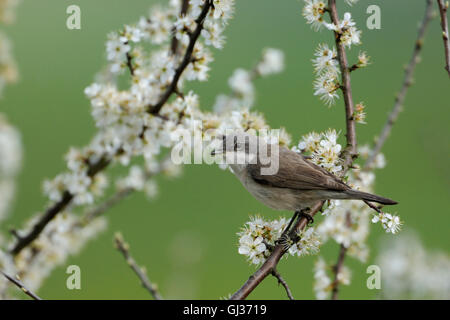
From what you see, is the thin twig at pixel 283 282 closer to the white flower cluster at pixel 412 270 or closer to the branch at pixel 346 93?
the branch at pixel 346 93

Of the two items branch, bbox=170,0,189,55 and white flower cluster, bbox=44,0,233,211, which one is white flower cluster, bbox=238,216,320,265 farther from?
branch, bbox=170,0,189,55

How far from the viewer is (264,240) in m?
2.47

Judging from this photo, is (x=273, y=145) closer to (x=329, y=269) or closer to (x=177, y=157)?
(x=177, y=157)

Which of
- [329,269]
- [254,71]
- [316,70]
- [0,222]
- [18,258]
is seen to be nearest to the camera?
[316,70]

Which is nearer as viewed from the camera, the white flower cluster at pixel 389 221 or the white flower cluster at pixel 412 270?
the white flower cluster at pixel 389 221

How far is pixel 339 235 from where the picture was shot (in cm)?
333

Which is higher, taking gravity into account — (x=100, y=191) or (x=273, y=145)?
(x=273, y=145)

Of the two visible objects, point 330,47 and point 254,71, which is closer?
point 330,47

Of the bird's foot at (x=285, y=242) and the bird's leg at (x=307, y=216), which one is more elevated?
the bird's leg at (x=307, y=216)

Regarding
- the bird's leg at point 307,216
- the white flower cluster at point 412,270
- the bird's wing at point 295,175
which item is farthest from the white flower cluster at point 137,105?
the white flower cluster at point 412,270

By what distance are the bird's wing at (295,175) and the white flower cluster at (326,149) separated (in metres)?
0.08

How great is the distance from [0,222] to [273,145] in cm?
368

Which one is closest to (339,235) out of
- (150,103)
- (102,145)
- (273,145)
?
(273,145)

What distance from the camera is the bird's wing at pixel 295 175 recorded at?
285 cm
